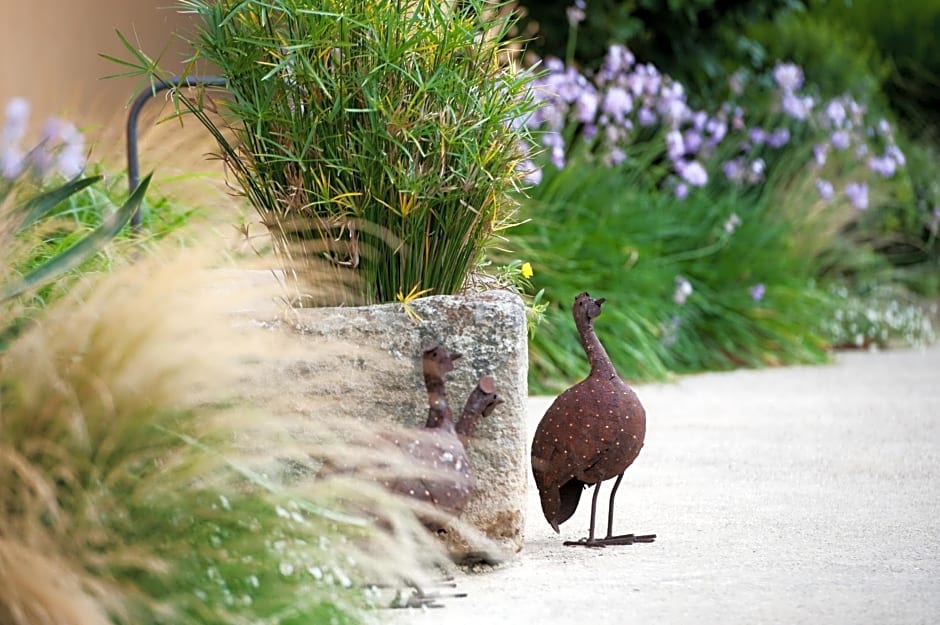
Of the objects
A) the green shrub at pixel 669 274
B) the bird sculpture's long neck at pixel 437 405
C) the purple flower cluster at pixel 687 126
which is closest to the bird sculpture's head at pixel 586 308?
the bird sculpture's long neck at pixel 437 405

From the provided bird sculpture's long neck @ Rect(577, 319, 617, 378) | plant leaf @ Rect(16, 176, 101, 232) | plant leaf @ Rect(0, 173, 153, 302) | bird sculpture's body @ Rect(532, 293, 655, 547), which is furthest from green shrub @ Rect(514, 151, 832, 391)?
plant leaf @ Rect(0, 173, 153, 302)

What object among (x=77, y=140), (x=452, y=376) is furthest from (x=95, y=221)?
(x=452, y=376)

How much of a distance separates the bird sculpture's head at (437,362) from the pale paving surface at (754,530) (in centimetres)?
44

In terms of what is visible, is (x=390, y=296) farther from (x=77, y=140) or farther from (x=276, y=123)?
(x=77, y=140)

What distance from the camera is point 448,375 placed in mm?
2637

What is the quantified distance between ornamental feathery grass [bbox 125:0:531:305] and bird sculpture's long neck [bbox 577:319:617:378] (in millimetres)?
358

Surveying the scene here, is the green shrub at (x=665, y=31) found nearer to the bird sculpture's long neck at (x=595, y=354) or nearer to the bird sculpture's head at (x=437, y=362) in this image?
the bird sculpture's long neck at (x=595, y=354)

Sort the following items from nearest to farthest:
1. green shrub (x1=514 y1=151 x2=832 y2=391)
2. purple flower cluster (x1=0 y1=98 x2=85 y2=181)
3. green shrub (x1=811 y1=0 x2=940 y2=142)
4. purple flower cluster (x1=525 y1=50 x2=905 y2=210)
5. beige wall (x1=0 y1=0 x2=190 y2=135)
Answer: purple flower cluster (x1=0 y1=98 x2=85 y2=181) < green shrub (x1=514 y1=151 x2=832 y2=391) < purple flower cluster (x1=525 y1=50 x2=905 y2=210) < beige wall (x1=0 y1=0 x2=190 y2=135) < green shrub (x1=811 y1=0 x2=940 y2=142)

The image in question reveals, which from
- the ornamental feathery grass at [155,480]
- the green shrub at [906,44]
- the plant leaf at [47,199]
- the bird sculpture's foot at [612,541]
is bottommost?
the bird sculpture's foot at [612,541]

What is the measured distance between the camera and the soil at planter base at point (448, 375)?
2609 millimetres

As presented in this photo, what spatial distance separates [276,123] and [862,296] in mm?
5852

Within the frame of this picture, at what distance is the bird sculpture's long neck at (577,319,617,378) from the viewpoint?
2.77m

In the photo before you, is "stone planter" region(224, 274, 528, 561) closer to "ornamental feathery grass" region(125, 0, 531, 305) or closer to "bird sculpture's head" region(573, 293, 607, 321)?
"ornamental feathery grass" region(125, 0, 531, 305)

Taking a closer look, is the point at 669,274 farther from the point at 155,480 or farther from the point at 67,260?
the point at 155,480
